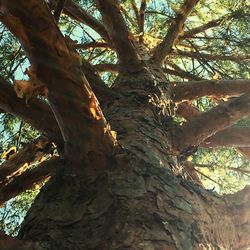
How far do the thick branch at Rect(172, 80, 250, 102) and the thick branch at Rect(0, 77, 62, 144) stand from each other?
0.91 meters

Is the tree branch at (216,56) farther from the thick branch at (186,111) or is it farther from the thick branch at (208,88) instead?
the thick branch at (208,88)

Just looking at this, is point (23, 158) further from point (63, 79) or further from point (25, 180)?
point (63, 79)

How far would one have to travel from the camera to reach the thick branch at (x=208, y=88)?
7.49 feet

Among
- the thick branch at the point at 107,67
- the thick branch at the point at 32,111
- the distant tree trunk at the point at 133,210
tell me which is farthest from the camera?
the thick branch at the point at 107,67

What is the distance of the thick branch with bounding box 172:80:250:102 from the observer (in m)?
2.28

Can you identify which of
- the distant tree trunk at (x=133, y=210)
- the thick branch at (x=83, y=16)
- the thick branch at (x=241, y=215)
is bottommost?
the distant tree trunk at (x=133, y=210)

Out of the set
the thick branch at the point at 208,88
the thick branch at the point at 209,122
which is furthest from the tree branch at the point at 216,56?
the thick branch at the point at 209,122

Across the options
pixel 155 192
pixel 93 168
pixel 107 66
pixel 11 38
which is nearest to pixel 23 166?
pixel 93 168

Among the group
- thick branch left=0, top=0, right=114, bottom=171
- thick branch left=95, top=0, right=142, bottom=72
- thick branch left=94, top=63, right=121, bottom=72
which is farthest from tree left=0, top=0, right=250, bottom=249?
thick branch left=94, top=63, right=121, bottom=72

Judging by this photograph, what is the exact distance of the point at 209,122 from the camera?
185cm

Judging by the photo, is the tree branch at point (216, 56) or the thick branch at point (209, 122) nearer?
the thick branch at point (209, 122)

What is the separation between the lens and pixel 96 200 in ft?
3.95

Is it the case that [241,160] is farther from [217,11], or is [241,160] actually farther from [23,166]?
[23,166]

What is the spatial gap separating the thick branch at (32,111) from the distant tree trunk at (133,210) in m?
0.21
